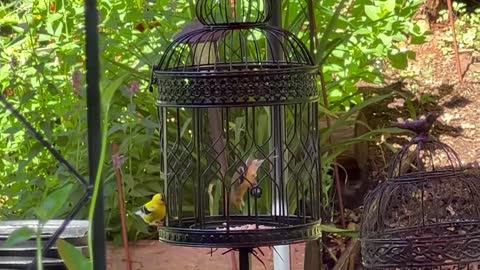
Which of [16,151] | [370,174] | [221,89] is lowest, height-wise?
[370,174]

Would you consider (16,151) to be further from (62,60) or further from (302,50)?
(302,50)

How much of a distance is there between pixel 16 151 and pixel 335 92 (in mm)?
1197

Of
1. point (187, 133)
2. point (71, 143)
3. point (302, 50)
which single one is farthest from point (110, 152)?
point (302, 50)

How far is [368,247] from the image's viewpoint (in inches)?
79.9

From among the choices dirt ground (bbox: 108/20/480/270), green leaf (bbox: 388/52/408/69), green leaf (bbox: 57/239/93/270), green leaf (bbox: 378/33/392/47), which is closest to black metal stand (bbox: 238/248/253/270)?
green leaf (bbox: 57/239/93/270)

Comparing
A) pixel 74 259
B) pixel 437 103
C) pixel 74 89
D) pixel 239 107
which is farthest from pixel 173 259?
pixel 437 103

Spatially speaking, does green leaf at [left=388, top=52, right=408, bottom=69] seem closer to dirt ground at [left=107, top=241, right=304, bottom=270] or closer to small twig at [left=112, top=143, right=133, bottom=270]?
dirt ground at [left=107, top=241, right=304, bottom=270]

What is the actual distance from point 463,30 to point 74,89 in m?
3.22

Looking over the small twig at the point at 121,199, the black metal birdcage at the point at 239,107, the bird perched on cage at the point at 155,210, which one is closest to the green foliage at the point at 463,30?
the small twig at the point at 121,199

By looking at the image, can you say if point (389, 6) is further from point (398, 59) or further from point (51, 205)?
point (51, 205)

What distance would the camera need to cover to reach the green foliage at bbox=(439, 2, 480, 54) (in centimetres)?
521

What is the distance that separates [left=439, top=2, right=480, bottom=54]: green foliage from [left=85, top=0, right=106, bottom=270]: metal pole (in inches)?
178

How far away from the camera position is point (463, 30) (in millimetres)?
5434

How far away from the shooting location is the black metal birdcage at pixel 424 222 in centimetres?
195
